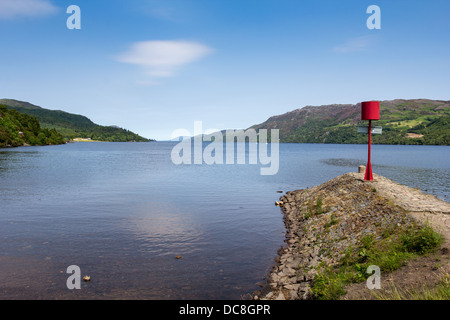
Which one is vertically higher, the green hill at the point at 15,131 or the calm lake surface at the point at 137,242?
the green hill at the point at 15,131

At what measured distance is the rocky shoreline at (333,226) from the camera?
15.1 m

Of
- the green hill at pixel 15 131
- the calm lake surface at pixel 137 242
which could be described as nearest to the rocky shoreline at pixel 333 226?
the calm lake surface at pixel 137 242

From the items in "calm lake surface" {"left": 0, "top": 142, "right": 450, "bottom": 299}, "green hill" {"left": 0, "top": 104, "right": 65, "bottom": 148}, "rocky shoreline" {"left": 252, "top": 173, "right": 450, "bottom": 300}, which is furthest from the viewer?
"green hill" {"left": 0, "top": 104, "right": 65, "bottom": 148}

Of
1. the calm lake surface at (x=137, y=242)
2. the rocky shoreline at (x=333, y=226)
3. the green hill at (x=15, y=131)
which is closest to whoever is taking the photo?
the calm lake surface at (x=137, y=242)

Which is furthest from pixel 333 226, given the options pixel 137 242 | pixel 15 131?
pixel 15 131

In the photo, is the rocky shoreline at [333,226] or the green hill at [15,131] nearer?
the rocky shoreline at [333,226]

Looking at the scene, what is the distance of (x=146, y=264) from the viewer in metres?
17.3

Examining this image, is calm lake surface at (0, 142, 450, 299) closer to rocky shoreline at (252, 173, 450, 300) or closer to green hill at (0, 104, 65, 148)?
rocky shoreline at (252, 173, 450, 300)

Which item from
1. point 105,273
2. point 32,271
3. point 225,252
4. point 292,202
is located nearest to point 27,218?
point 32,271

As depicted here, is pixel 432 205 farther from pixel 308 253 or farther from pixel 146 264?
pixel 146 264

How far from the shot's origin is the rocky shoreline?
1513 cm

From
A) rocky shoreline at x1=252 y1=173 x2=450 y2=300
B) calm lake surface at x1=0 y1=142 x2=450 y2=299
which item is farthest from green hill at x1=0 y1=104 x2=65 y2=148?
rocky shoreline at x1=252 y1=173 x2=450 y2=300

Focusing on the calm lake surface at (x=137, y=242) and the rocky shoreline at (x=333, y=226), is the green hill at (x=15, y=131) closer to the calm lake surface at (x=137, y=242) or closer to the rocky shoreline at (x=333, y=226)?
the calm lake surface at (x=137, y=242)

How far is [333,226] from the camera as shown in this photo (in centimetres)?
2100
